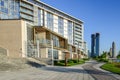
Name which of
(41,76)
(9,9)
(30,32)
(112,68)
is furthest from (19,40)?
(9,9)

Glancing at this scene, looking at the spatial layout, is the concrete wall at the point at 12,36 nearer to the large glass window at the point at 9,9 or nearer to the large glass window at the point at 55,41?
the large glass window at the point at 55,41

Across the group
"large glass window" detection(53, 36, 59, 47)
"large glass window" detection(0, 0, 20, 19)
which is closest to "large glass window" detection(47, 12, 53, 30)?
"large glass window" detection(0, 0, 20, 19)

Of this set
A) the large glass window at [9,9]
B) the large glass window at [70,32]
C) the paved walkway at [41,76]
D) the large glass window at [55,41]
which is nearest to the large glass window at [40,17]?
the large glass window at [9,9]

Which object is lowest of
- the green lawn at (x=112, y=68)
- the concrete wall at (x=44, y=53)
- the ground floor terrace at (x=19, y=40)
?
the green lawn at (x=112, y=68)

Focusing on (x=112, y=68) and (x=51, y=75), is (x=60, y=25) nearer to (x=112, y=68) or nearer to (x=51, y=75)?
(x=112, y=68)

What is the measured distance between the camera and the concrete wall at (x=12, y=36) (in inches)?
1602

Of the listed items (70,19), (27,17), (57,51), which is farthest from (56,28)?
(57,51)

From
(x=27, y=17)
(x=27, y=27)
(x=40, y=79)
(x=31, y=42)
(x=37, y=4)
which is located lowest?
(x=40, y=79)

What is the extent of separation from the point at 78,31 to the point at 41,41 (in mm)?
124297

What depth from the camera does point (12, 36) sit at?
40938 millimetres

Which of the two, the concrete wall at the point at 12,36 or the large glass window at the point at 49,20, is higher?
the large glass window at the point at 49,20

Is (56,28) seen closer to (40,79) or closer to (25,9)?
(25,9)

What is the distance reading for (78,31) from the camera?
17200 cm

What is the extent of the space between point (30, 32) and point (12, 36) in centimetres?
588
